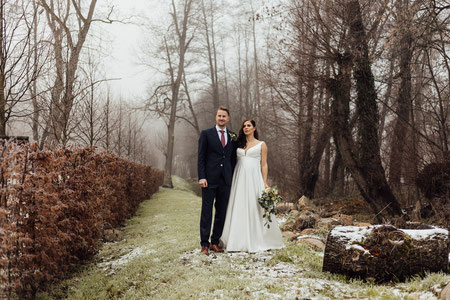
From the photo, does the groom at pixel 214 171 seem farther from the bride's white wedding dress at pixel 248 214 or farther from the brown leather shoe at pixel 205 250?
the bride's white wedding dress at pixel 248 214

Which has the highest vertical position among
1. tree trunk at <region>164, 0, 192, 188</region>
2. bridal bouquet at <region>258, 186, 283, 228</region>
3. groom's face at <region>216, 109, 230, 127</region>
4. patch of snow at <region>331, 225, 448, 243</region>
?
tree trunk at <region>164, 0, 192, 188</region>

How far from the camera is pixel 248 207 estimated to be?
5.52 metres

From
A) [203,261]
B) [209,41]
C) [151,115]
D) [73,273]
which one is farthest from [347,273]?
[209,41]

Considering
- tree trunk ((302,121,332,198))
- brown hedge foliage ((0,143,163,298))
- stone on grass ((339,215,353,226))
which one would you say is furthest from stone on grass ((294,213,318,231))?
tree trunk ((302,121,332,198))

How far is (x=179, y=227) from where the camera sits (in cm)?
849

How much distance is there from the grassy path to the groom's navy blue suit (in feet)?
2.03

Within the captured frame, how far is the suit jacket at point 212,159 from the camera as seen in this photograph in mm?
5398

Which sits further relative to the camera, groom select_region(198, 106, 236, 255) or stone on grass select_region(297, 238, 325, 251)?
stone on grass select_region(297, 238, 325, 251)

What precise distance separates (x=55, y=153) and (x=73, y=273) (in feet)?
6.50

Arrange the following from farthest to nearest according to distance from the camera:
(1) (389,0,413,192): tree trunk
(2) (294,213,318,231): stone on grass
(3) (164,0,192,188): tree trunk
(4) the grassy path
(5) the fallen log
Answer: (3) (164,0,192,188): tree trunk, (1) (389,0,413,192): tree trunk, (2) (294,213,318,231): stone on grass, (5) the fallen log, (4) the grassy path

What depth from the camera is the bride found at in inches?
215

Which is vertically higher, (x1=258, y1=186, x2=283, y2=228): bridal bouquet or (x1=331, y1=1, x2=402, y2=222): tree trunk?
(x1=331, y1=1, x2=402, y2=222): tree trunk

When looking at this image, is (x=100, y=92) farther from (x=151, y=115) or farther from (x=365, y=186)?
(x=151, y=115)

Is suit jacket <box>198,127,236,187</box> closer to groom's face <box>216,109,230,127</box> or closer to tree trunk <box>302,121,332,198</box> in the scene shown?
groom's face <box>216,109,230,127</box>
